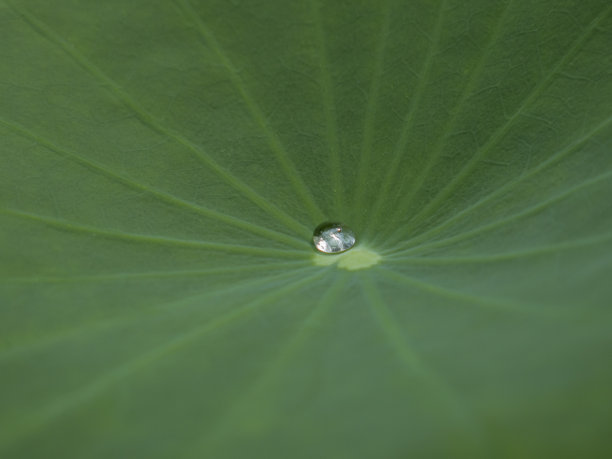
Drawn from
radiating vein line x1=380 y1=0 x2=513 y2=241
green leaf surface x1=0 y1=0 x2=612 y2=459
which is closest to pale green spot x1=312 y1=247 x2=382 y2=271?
green leaf surface x1=0 y1=0 x2=612 y2=459

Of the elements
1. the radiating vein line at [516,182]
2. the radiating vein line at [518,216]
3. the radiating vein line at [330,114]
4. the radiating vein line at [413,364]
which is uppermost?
the radiating vein line at [330,114]

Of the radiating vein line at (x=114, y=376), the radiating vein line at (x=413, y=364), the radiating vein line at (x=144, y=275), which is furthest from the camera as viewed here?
the radiating vein line at (x=144, y=275)

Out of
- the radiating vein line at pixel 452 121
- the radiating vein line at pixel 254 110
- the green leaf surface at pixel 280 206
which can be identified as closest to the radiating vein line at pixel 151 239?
the green leaf surface at pixel 280 206

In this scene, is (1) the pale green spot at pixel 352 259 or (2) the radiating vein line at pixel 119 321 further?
(1) the pale green spot at pixel 352 259

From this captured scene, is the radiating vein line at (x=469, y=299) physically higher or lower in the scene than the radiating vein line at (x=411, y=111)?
lower

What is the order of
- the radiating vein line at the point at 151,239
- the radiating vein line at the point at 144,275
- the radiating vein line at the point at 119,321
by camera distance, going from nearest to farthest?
the radiating vein line at the point at 119,321 < the radiating vein line at the point at 144,275 < the radiating vein line at the point at 151,239

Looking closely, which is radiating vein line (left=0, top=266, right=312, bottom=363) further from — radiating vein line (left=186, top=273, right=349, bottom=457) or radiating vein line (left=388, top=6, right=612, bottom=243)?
radiating vein line (left=388, top=6, right=612, bottom=243)

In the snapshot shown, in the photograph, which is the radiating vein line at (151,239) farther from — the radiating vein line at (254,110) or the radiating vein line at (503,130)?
the radiating vein line at (503,130)

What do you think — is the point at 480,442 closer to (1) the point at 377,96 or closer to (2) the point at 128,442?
(2) the point at 128,442
